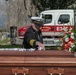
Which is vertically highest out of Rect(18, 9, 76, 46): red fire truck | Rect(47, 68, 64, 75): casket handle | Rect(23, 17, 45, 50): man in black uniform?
Rect(23, 17, 45, 50): man in black uniform

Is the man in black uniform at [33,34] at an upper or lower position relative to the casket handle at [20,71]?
upper

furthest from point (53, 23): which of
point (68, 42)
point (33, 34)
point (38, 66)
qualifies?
point (38, 66)

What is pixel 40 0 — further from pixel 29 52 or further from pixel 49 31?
pixel 29 52

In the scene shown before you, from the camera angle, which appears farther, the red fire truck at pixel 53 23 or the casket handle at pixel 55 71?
the red fire truck at pixel 53 23

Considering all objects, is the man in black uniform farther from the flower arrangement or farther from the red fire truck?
the red fire truck

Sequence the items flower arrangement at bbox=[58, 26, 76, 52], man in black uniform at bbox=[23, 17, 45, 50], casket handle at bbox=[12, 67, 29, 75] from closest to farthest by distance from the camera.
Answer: casket handle at bbox=[12, 67, 29, 75] → man in black uniform at bbox=[23, 17, 45, 50] → flower arrangement at bbox=[58, 26, 76, 52]

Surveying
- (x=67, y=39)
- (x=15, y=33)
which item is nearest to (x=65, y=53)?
(x=67, y=39)

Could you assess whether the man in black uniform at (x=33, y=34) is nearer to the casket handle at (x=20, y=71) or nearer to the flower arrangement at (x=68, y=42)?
the flower arrangement at (x=68, y=42)

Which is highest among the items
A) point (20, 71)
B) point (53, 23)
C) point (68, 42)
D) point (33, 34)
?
point (33, 34)

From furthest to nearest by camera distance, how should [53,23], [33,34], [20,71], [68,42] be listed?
[53,23] → [68,42] → [33,34] → [20,71]

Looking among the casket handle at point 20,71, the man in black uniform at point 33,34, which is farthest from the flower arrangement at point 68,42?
the casket handle at point 20,71

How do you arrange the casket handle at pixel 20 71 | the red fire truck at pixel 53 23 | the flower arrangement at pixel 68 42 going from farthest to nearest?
the red fire truck at pixel 53 23
the flower arrangement at pixel 68 42
the casket handle at pixel 20 71

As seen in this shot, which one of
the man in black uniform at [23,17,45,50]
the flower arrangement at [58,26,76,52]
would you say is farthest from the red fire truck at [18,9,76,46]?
the man in black uniform at [23,17,45,50]

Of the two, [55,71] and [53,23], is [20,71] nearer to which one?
[55,71]
